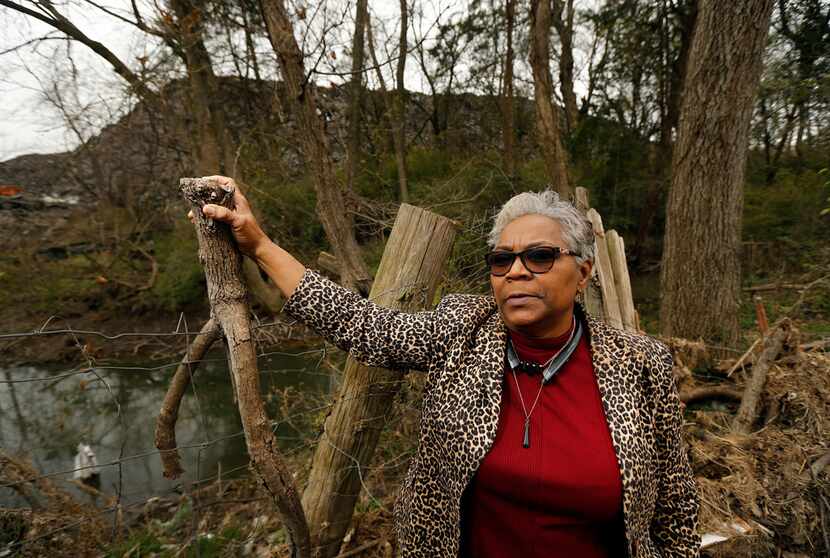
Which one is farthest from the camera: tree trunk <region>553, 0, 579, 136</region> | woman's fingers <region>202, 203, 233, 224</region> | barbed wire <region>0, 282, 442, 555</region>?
tree trunk <region>553, 0, 579, 136</region>

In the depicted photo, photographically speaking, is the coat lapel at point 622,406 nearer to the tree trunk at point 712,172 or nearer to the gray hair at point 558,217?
the gray hair at point 558,217

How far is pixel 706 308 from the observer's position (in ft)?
14.2

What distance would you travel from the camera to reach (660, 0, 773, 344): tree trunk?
12.6 ft

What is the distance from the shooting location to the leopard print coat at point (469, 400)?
1355 millimetres

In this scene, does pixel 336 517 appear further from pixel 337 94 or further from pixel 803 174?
pixel 803 174

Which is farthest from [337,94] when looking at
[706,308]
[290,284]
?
[290,284]

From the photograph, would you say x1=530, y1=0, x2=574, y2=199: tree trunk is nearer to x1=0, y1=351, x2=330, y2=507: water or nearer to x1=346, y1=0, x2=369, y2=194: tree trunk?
x1=346, y1=0, x2=369, y2=194: tree trunk

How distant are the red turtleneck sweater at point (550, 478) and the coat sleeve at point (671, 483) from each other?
9.0 inches

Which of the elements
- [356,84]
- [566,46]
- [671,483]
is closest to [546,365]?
[671,483]

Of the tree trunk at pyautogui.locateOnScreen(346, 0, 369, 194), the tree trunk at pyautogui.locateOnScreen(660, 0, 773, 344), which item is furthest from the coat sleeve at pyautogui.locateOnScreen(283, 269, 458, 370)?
the tree trunk at pyautogui.locateOnScreen(346, 0, 369, 194)

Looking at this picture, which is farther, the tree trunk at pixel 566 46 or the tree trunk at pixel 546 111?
the tree trunk at pixel 566 46

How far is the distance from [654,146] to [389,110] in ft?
21.0

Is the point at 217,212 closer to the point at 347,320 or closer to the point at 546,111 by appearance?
the point at 347,320

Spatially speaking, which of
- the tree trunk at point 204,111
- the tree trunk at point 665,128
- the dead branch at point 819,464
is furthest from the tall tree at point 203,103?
the tree trunk at point 665,128
